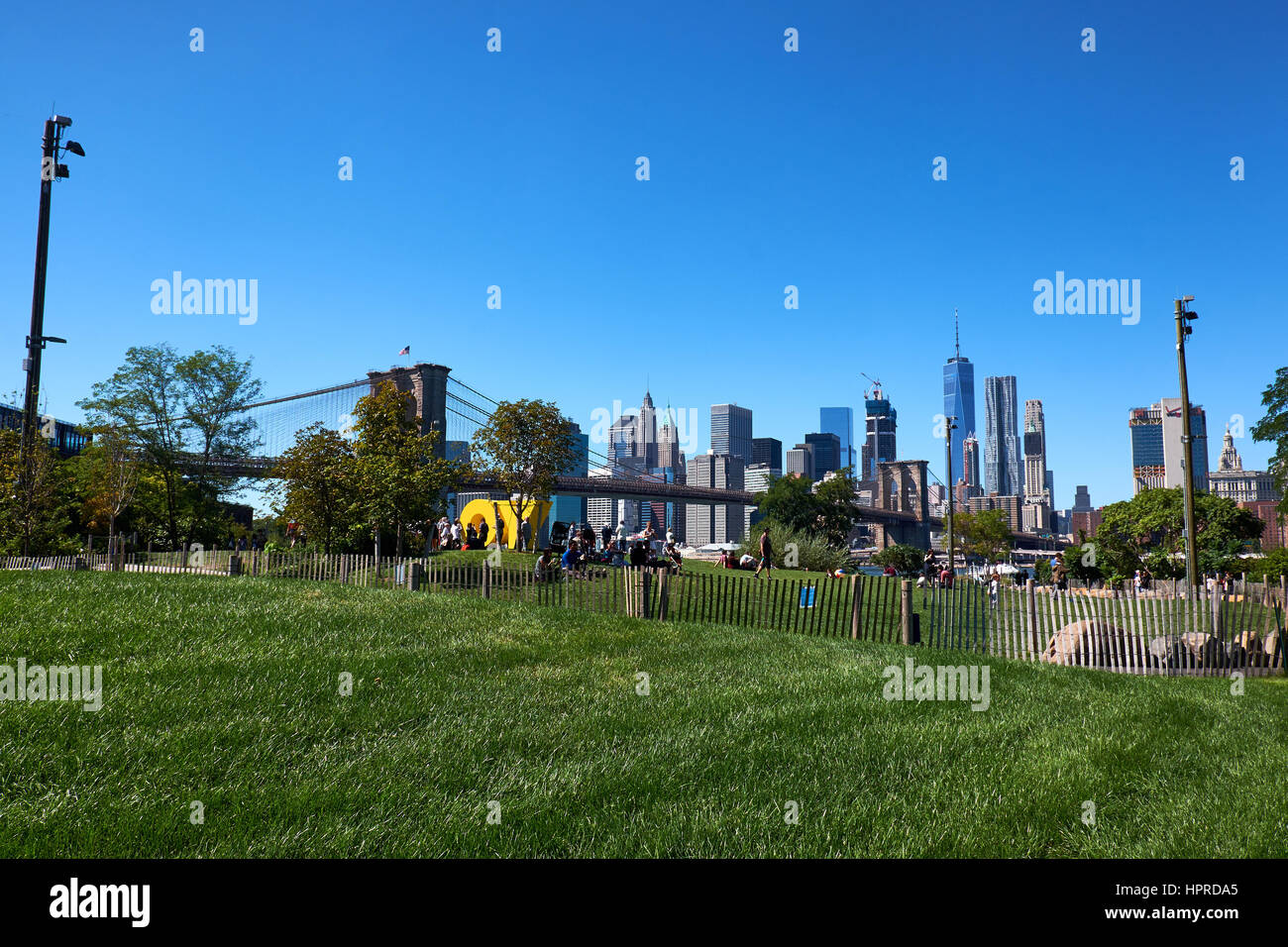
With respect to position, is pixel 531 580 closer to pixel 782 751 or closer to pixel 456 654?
pixel 456 654

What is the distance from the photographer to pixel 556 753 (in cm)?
550

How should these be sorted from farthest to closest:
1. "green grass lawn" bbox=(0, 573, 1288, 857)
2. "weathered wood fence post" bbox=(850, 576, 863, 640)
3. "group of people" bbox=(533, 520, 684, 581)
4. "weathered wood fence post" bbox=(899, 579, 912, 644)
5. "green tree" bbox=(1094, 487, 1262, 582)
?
1. "green tree" bbox=(1094, 487, 1262, 582)
2. "group of people" bbox=(533, 520, 684, 581)
3. "weathered wood fence post" bbox=(850, 576, 863, 640)
4. "weathered wood fence post" bbox=(899, 579, 912, 644)
5. "green grass lawn" bbox=(0, 573, 1288, 857)

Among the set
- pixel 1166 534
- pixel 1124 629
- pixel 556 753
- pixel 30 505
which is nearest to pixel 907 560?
pixel 1166 534

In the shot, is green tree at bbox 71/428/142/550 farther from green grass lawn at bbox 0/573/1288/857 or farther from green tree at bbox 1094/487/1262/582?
green tree at bbox 1094/487/1262/582

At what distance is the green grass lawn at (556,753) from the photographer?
4242 millimetres

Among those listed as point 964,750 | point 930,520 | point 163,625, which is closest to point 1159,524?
point 964,750

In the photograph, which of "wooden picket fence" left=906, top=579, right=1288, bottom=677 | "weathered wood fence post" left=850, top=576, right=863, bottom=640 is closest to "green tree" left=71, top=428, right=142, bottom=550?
"weathered wood fence post" left=850, top=576, right=863, bottom=640

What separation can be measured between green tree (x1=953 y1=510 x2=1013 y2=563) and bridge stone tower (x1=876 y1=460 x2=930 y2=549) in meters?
13.9

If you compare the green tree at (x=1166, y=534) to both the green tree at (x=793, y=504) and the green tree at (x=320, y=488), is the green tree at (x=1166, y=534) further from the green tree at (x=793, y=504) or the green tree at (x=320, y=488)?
the green tree at (x=320, y=488)

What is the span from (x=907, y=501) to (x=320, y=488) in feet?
386

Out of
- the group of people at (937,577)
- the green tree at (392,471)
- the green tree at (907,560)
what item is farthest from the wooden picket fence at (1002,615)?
the green tree at (907,560)

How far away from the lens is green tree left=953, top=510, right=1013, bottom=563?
253 ft

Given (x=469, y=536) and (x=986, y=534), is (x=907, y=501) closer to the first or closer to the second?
(x=986, y=534)
